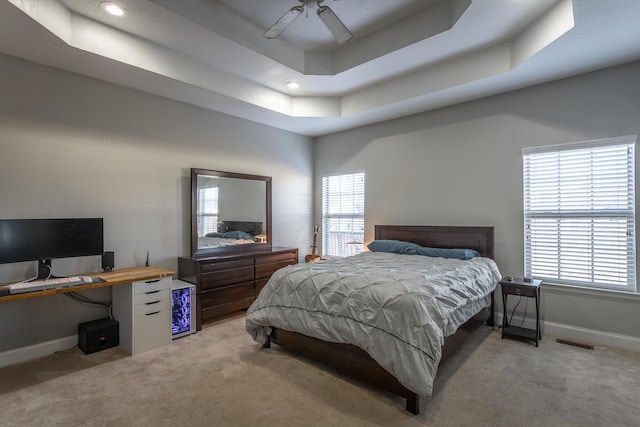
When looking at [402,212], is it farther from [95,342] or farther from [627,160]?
[95,342]

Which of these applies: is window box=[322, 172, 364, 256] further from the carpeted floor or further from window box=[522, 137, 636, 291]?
the carpeted floor

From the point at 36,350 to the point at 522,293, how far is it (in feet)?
15.6

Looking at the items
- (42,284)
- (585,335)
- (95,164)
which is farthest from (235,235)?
(585,335)

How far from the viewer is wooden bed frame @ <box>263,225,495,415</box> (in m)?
2.16

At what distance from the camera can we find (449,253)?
3697mm

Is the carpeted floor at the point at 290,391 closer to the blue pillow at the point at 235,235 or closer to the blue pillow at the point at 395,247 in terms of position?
the blue pillow at the point at 395,247

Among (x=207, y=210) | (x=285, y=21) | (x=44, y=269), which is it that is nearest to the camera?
(x=285, y=21)

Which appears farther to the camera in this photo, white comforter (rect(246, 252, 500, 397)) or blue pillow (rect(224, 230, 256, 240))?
blue pillow (rect(224, 230, 256, 240))

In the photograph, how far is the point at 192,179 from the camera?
3.89 metres

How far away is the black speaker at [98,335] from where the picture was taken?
2935 mm

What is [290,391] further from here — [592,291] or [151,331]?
[592,291]

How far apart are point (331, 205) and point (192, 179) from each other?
2.53 meters

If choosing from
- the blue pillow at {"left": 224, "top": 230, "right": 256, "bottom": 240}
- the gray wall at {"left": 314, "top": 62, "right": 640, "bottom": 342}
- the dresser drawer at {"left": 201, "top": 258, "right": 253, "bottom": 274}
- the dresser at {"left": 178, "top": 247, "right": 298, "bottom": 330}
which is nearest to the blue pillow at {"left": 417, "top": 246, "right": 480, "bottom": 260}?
the gray wall at {"left": 314, "top": 62, "right": 640, "bottom": 342}

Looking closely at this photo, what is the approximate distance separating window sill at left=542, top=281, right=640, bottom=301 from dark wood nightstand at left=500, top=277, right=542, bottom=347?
0.27 meters
